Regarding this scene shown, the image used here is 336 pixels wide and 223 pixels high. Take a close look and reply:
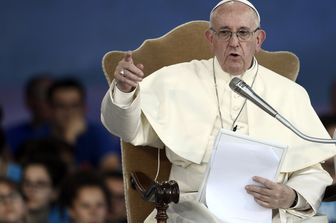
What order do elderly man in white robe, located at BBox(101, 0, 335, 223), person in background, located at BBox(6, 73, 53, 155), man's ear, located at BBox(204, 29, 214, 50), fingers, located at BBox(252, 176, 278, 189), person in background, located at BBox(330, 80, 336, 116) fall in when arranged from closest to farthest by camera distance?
fingers, located at BBox(252, 176, 278, 189) → elderly man in white robe, located at BBox(101, 0, 335, 223) → man's ear, located at BBox(204, 29, 214, 50) → person in background, located at BBox(6, 73, 53, 155) → person in background, located at BBox(330, 80, 336, 116)

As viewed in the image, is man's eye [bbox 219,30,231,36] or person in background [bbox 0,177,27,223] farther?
person in background [bbox 0,177,27,223]

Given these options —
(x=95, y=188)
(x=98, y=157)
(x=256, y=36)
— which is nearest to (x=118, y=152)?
(x=98, y=157)

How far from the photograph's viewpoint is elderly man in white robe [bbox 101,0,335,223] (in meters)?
4.80

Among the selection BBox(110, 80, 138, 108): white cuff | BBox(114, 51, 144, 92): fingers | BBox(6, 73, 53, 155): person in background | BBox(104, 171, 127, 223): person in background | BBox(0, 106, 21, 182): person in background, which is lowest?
BBox(104, 171, 127, 223): person in background

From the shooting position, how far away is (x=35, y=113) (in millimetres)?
6605

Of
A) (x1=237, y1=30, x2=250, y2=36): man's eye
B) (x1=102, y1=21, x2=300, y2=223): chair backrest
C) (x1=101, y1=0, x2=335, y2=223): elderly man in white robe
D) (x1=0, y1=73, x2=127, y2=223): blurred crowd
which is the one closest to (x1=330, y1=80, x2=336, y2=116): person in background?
(x1=0, y1=73, x2=127, y2=223): blurred crowd

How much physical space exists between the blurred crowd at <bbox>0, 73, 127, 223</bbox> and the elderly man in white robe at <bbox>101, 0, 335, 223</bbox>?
1.05 metres

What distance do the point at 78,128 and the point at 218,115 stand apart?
174 cm

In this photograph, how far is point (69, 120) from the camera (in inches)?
261

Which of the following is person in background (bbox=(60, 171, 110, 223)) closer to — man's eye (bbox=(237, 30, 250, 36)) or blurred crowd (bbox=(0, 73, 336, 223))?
blurred crowd (bbox=(0, 73, 336, 223))

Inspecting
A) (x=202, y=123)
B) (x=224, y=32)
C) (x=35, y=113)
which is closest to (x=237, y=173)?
(x=202, y=123)

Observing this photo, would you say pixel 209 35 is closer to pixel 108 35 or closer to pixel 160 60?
pixel 160 60

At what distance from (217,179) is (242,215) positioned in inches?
7.6

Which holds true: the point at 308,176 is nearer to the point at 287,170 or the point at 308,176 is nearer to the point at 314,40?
the point at 287,170
